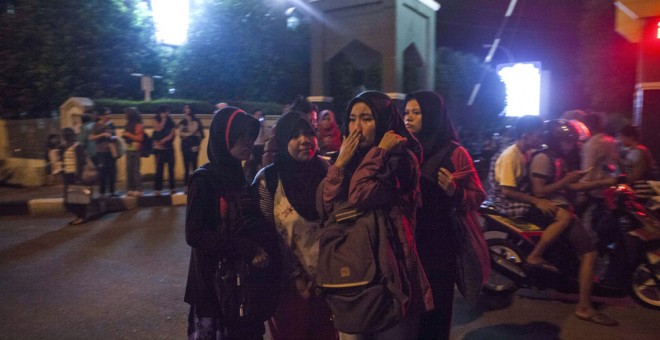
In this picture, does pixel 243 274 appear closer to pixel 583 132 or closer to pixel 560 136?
pixel 560 136

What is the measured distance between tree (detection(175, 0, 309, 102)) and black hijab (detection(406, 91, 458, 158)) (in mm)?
15372

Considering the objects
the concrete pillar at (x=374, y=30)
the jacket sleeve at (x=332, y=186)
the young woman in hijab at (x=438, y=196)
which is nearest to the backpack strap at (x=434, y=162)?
the young woman in hijab at (x=438, y=196)

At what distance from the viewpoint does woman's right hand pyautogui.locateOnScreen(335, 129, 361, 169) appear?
2664mm

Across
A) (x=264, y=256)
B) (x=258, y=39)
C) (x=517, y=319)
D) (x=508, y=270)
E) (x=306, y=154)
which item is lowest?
(x=517, y=319)

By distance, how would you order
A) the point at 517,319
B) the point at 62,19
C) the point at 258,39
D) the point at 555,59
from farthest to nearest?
the point at 555,59 → the point at 258,39 → the point at 62,19 → the point at 517,319

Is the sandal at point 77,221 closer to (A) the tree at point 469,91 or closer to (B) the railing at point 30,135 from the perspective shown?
(B) the railing at point 30,135

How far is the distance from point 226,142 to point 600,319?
3.52 m

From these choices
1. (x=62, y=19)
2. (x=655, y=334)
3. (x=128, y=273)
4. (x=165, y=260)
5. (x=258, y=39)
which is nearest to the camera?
(x=655, y=334)

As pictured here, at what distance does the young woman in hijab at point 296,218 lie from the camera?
2.91 metres

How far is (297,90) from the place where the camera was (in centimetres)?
1936

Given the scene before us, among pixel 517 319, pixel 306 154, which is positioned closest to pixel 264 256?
pixel 306 154

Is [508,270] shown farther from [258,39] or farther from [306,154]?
[258,39]

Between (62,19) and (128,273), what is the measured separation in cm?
1221

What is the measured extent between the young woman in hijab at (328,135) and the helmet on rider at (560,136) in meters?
2.31
